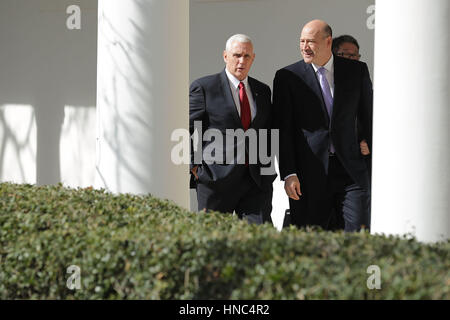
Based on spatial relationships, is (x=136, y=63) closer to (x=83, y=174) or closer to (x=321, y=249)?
(x=321, y=249)

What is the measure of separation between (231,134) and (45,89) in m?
6.28

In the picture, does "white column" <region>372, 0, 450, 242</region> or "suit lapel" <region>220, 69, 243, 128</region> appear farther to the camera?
"suit lapel" <region>220, 69, 243, 128</region>

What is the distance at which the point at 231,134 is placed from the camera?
6.70m

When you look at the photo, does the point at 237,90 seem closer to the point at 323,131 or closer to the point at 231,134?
the point at 231,134

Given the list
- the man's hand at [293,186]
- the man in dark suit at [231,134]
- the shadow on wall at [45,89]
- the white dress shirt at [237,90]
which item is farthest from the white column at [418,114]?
the shadow on wall at [45,89]

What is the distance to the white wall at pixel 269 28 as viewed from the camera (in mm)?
10406

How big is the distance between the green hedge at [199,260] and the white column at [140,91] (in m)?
1.44

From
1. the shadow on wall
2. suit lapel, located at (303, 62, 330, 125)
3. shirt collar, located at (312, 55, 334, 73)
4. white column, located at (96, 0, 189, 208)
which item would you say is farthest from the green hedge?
the shadow on wall

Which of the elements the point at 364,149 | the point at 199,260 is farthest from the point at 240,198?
the point at 199,260

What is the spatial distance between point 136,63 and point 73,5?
632 centimetres

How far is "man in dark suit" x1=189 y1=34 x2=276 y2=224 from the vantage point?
264 inches

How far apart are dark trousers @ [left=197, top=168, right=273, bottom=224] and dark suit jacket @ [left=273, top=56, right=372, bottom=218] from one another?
31 centimetres

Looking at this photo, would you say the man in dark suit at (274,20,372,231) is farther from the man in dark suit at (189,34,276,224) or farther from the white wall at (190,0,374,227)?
the white wall at (190,0,374,227)

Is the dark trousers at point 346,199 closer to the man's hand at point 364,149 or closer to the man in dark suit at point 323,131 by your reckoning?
the man in dark suit at point 323,131
